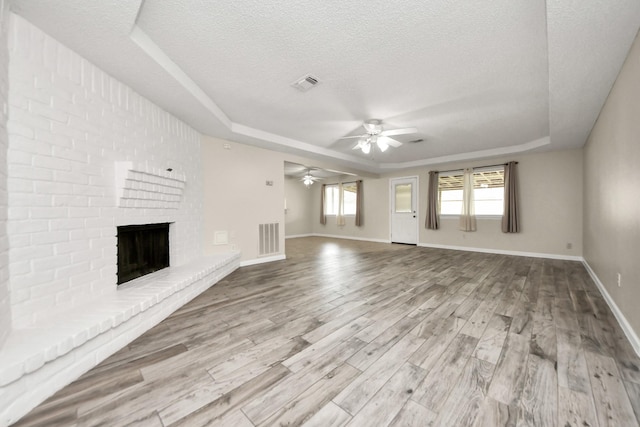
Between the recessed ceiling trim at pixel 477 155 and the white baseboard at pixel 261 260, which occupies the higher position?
the recessed ceiling trim at pixel 477 155

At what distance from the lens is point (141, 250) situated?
2.69 meters

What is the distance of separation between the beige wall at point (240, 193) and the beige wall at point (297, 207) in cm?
419

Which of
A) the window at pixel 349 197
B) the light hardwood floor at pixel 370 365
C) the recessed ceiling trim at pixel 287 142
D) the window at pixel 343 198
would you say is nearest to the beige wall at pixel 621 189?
the light hardwood floor at pixel 370 365

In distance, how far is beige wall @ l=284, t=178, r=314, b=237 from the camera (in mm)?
9203

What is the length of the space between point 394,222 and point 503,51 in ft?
19.0

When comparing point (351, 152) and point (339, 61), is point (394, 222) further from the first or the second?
point (339, 61)

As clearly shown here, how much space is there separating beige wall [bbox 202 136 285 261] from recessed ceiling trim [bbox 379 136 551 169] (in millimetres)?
3508

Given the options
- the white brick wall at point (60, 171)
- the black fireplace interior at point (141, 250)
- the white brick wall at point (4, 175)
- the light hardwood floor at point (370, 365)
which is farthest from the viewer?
the black fireplace interior at point (141, 250)

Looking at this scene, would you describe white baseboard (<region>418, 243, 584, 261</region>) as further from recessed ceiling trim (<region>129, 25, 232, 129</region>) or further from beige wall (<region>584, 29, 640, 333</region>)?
recessed ceiling trim (<region>129, 25, 232, 129</region>)

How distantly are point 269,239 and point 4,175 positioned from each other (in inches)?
142

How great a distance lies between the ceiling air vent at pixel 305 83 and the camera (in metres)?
2.48

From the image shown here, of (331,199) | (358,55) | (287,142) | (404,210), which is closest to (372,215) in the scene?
(404,210)

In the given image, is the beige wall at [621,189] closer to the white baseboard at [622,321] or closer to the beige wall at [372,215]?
the white baseboard at [622,321]

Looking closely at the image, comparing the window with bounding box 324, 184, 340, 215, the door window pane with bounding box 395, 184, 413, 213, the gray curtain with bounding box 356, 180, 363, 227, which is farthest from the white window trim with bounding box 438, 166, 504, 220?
the window with bounding box 324, 184, 340, 215
